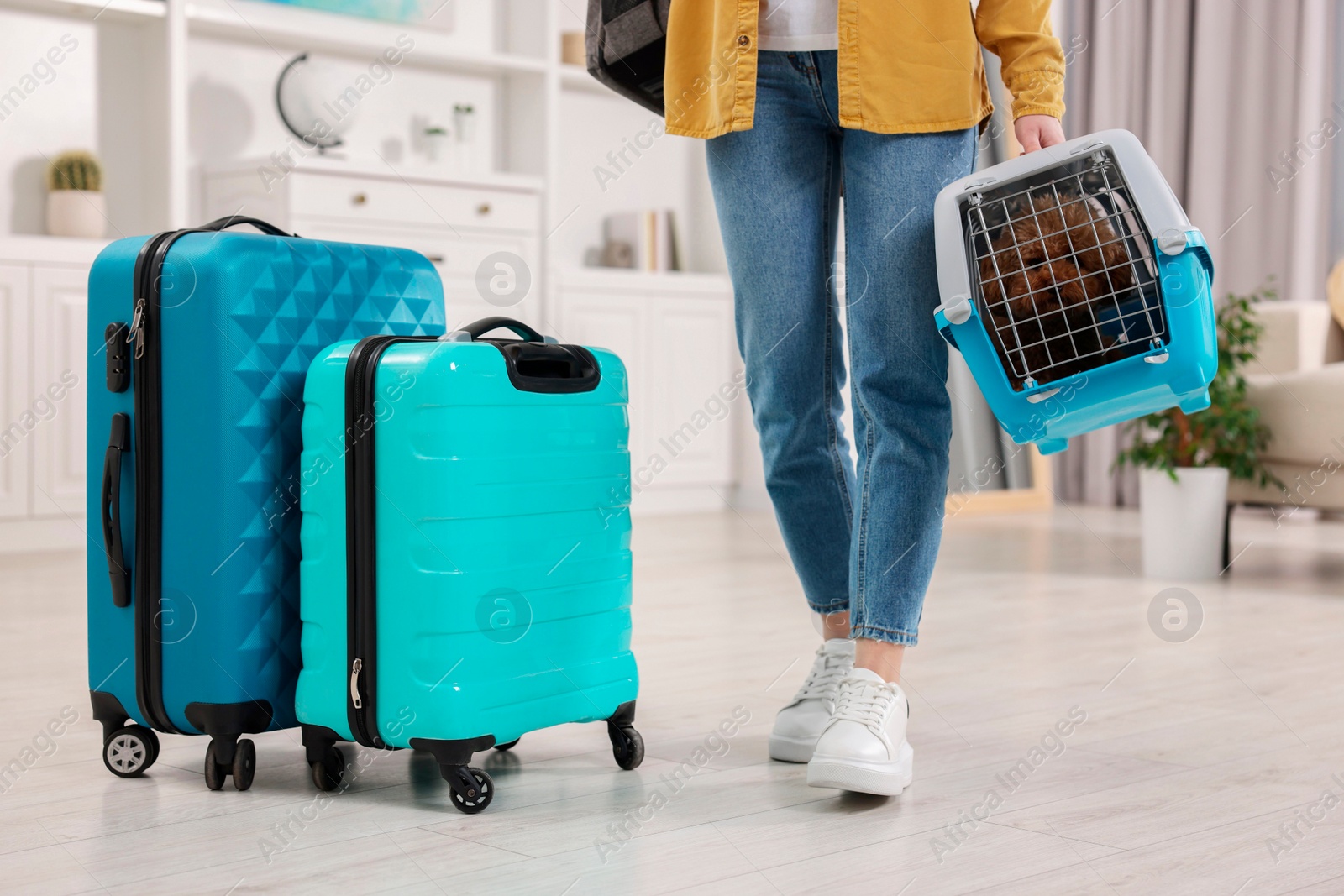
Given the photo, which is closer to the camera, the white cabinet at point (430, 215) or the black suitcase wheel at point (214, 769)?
the black suitcase wheel at point (214, 769)

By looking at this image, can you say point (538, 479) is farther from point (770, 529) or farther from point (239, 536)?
point (770, 529)

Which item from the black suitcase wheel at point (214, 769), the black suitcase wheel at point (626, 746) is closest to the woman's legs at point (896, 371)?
the black suitcase wheel at point (626, 746)

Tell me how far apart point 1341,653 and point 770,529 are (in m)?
1.92

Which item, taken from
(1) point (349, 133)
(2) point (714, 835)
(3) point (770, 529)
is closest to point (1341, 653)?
(2) point (714, 835)

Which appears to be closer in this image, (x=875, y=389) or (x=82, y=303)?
(x=875, y=389)

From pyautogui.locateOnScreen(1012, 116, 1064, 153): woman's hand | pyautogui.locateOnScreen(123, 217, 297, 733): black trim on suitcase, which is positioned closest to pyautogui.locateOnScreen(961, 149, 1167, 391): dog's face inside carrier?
pyautogui.locateOnScreen(1012, 116, 1064, 153): woman's hand

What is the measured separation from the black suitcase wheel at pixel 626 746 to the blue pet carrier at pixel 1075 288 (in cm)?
45

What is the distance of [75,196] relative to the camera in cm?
328

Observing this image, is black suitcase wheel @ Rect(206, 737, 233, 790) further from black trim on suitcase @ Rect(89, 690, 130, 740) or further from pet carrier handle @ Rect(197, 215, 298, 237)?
pet carrier handle @ Rect(197, 215, 298, 237)

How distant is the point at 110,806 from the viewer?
1152 mm

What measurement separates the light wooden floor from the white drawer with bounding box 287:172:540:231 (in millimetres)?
1573

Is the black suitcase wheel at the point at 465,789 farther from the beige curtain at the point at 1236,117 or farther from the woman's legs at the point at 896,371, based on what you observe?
the beige curtain at the point at 1236,117

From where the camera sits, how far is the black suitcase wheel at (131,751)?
1247 mm

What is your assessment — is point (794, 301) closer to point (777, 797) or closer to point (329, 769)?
point (777, 797)
